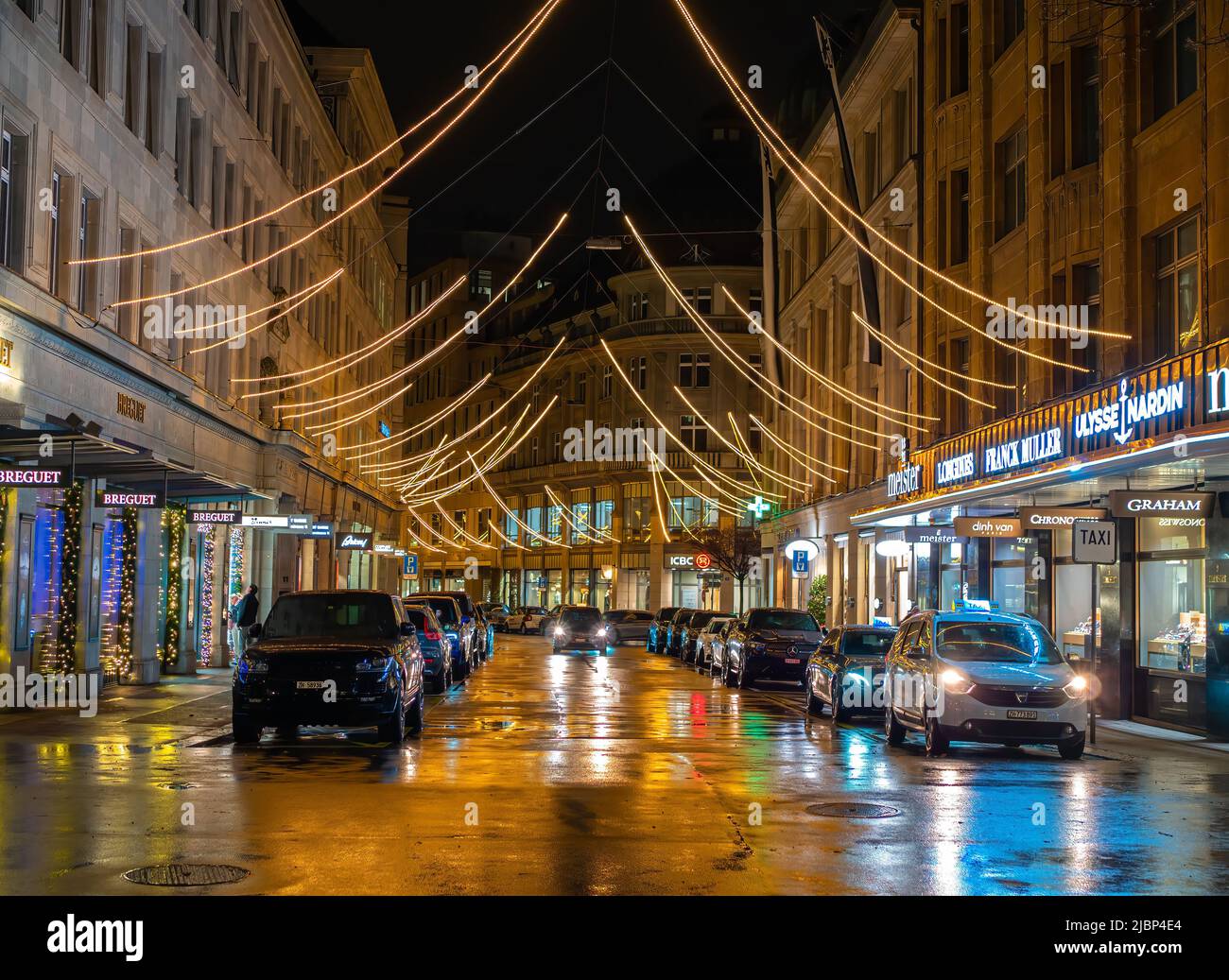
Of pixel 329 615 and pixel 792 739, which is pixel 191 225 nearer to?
pixel 329 615

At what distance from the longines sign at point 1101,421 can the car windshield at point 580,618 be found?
21902mm

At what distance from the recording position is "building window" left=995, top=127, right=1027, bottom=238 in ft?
100

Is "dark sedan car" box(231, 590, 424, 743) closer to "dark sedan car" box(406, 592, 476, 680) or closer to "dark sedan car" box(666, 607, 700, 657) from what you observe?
"dark sedan car" box(406, 592, 476, 680)

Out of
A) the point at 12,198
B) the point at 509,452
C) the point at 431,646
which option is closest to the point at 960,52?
the point at 431,646

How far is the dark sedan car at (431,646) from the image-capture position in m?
29.2

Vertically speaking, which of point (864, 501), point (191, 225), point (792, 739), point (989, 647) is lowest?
point (792, 739)

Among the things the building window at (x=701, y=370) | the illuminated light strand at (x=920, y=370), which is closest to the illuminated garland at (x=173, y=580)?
the illuminated light strand at (x=920, y=370)

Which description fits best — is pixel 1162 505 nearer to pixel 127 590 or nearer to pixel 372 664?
pixel 372 664

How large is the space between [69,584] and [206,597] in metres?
10.5

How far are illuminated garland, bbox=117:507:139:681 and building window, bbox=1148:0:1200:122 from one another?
19106 mm

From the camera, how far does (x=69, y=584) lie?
24.0 meters
